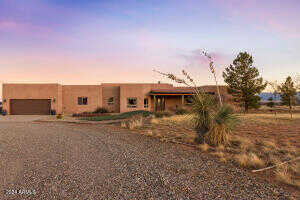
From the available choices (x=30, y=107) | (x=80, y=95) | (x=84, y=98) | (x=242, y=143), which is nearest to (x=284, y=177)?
(x=242, y=143)

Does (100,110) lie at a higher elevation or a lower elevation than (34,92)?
lower

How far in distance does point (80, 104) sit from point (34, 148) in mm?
17532

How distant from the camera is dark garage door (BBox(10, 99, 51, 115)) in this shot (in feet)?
70.3

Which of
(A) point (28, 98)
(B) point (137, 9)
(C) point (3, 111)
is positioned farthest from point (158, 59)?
(C) point (3, 111)

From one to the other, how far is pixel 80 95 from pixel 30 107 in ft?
20.9

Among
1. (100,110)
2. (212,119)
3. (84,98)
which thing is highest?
(84,98)

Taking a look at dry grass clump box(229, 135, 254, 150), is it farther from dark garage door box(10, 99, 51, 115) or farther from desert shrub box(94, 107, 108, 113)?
dark garage door box(10, 99, 51, 115)

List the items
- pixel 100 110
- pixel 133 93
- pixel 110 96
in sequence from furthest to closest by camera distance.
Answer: pixel 110 96, pixel 133 93, pixel 100 110

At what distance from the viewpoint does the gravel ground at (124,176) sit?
2.93m

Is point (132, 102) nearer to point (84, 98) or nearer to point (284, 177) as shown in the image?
point (84, 98)

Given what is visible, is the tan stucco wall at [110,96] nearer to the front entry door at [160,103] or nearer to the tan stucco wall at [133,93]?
the tan stucco wall at [133,93]

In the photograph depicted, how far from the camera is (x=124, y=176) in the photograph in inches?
145

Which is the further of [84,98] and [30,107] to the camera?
[84,98]

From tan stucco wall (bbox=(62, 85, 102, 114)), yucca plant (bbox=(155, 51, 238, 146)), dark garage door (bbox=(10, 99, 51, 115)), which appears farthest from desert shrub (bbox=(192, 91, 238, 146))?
dark garage door (bbox=(10, 99, 51, 115))
